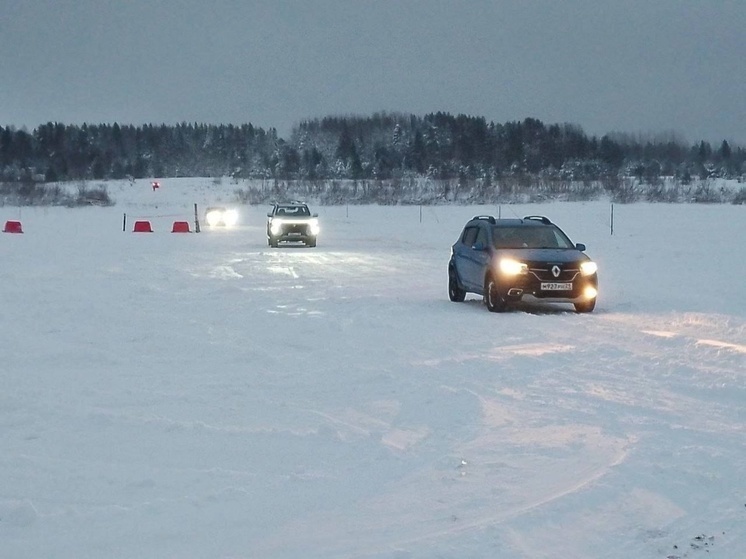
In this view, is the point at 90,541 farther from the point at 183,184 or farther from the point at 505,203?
the point at 183,184

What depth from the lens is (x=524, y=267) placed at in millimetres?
16406

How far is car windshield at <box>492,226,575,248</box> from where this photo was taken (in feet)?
58.4

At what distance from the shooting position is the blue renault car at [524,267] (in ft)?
53.8

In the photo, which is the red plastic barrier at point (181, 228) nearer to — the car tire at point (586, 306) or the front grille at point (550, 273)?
the front grille at point (550, 273)

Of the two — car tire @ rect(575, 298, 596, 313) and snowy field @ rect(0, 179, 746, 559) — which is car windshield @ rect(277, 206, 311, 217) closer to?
snowy field @ rect(0, 179, 746, 559)

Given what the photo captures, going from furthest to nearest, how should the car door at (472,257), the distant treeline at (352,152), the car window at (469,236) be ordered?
1. the distant treeline at (352,152)
2. the car window at (469,236)
3. the car door at (472,257)

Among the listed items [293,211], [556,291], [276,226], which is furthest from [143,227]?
[556,291]

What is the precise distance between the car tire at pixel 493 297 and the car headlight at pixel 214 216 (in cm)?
4247

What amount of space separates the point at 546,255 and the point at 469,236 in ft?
8.62

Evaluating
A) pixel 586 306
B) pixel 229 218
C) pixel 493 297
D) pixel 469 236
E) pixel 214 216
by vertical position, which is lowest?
pixel 586 306

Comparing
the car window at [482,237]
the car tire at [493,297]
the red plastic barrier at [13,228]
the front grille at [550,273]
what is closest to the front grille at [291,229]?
the red plastic barrier at [13,228]

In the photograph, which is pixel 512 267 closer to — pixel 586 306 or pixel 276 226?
pixel 586 306

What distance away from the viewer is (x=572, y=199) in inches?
2761

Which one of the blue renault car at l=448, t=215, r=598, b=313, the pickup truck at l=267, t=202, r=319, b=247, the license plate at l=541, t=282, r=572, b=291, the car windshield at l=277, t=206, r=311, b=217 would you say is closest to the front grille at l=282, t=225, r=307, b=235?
the pickup truck at l=267, t=202, r=319, b=247
